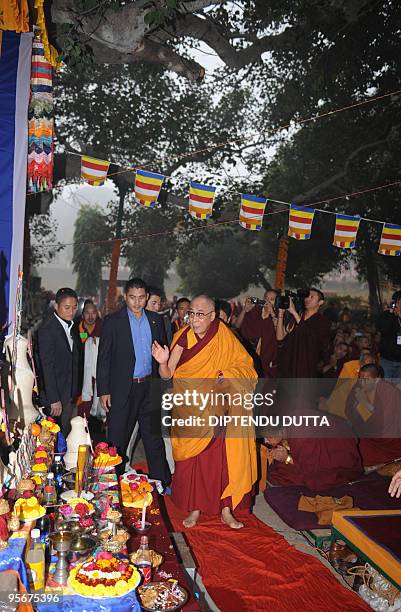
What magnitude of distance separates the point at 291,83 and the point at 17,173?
1331cm

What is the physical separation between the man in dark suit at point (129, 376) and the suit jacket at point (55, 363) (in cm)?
34

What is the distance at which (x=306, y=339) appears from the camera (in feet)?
20.7

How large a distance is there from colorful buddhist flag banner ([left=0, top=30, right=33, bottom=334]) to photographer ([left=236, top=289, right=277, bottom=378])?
3.33m

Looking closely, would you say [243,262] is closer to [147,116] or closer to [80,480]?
[147,116]

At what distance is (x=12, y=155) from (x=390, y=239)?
22.9 feet

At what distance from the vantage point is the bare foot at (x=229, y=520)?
4066 mm

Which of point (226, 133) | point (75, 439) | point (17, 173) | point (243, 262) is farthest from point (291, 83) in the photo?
point (75, 439)

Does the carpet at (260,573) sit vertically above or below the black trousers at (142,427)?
below

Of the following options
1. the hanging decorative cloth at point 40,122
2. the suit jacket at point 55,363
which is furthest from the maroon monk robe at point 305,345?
the hanging decorative cloth at point 40,122

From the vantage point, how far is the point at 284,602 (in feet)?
10.3

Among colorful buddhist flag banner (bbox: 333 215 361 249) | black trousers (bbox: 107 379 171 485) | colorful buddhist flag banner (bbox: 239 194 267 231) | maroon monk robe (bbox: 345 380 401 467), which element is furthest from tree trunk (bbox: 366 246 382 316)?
black trousers (bbox: 107 379 171 485)

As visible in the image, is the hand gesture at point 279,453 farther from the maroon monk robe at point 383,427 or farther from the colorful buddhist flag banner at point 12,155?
the colorful buddhist flag banner at point 12,155

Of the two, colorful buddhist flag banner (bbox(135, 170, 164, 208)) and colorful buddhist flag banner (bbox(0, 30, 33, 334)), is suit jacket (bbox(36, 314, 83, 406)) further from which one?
colorful buddhist flag banner (bbox(135, 170, 164, 208))

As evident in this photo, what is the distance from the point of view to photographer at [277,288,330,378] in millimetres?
6253
